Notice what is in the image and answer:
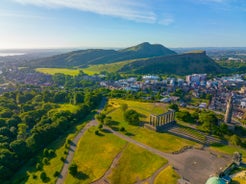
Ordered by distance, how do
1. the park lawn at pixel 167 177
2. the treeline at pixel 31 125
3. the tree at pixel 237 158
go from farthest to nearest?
the treeline at pixel 31 125 → the tree at pixel 237 158 → the park lawn at pixel 167 177

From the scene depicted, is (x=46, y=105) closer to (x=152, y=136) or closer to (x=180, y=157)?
(x=152, y=136)

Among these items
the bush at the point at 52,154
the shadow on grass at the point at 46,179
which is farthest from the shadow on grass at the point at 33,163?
the shadow on grass at the point at 46,179

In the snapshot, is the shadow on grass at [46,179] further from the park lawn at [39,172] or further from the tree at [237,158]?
the tree at [237,158]

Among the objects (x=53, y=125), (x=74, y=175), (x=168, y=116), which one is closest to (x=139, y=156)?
(x=74, y=175)

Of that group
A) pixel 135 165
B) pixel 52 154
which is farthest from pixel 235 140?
pixel 52 154

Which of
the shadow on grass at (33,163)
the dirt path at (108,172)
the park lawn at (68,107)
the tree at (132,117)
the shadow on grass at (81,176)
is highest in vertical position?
the tree at (132,117)

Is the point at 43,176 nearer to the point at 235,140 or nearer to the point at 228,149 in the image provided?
the point at 228,149

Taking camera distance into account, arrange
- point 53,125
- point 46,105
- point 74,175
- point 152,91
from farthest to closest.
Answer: point 152,91 → point 46,105 → point 53,125 → point 74,175
